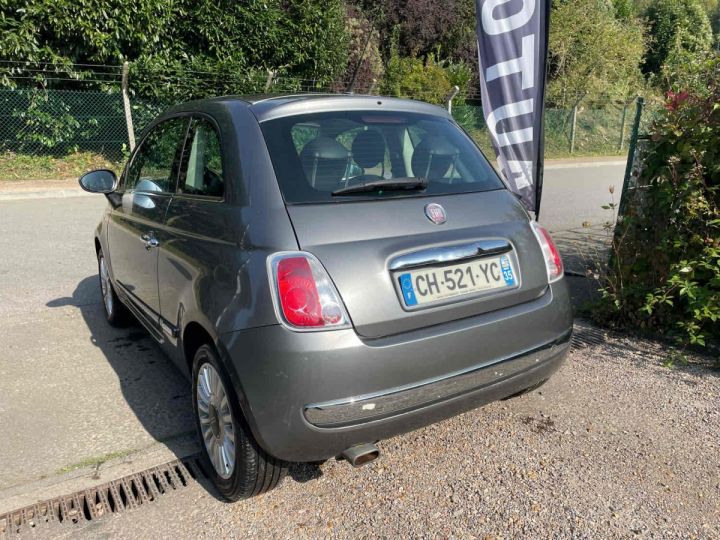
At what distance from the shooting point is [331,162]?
256cm

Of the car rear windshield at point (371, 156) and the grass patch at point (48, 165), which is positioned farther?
the grass patch at point (48, 165)

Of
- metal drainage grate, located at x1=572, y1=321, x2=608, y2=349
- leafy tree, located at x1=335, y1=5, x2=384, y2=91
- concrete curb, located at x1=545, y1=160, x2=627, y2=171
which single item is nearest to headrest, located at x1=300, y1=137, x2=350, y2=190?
metal drainage grate, located at x1=572, y1=321, x2=608, y2=349

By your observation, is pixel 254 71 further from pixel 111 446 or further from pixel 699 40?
pixel 699 40

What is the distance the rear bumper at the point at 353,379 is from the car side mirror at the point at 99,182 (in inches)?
89.9

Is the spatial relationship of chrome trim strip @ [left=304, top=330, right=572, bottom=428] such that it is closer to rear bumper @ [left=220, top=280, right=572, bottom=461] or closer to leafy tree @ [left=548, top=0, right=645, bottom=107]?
rear bumper @ [left=220, top=280, right=572, bottom=461]

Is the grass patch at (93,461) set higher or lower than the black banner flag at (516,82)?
lower

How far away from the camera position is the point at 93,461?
285 centimetres

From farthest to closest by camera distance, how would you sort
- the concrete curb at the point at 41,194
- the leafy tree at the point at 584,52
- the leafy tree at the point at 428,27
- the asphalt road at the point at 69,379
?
the leafy tree at the point at 584,52
the leafy tree at the point at 428,27
the concrete curb at the point at 41,194
the asphalt road at the point at 69,379

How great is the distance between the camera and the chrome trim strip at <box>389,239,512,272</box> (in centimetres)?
228

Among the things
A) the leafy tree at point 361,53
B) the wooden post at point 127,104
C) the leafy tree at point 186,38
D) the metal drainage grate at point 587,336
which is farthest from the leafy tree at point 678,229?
the leafy tree at point 361,53

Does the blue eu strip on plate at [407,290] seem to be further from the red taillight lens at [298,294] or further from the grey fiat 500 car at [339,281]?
the red taillight lens at [298,294]

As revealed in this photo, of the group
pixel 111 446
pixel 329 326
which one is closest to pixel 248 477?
pixel 329 326

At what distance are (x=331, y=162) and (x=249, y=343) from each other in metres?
0.90

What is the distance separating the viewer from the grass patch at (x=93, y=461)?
2785 millimetres
